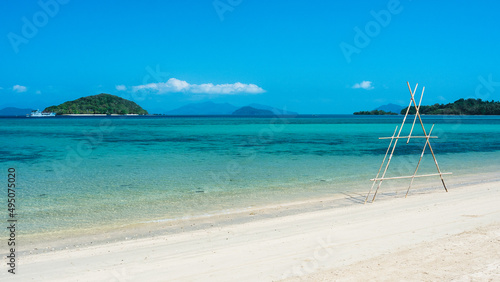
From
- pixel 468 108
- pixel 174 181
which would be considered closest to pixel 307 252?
pixel 174 181

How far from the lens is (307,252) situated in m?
6.52

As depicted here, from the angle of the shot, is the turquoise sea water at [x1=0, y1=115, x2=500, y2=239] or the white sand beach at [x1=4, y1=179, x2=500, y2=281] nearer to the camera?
the white sand beach at [x1=4, y1=179, x2=500, y2=281]

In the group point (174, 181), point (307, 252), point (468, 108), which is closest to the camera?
point (307, 252)

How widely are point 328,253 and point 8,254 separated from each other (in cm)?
570

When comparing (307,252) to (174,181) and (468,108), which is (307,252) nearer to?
(174,181)

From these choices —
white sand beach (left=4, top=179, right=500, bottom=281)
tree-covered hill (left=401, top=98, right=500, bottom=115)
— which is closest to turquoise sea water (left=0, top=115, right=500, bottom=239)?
white sand beach (left=4, top=179, right=500, bottom=281)

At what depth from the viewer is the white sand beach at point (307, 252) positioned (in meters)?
5.62

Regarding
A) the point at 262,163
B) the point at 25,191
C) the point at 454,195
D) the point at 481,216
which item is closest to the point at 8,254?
the point at 25,191

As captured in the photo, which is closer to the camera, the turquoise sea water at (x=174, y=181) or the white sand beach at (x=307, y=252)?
the white sand beach at (x=307, y=252)

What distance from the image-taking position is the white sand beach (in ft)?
18.5

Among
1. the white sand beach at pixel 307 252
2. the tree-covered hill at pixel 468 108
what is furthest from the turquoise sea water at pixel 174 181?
the tree-covered hill at pixel 468 108

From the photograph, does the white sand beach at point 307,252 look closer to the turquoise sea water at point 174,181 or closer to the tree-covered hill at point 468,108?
the turquoise sea water at point 174,181

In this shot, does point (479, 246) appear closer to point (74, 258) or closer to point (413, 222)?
point (413, 222)

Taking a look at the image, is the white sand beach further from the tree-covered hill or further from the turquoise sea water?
the tree-covered hill
